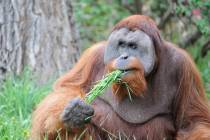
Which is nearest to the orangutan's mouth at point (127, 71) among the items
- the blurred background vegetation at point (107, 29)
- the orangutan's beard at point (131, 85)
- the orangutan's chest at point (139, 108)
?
the orangutan's beard at point (131, 85)

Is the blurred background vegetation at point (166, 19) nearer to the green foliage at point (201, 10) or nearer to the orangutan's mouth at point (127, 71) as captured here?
the green foliage at point (201, 10)

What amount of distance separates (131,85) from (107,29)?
4.97 metres

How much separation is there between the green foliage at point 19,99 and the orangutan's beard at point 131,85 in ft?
2.53

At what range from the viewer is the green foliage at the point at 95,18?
357 inches

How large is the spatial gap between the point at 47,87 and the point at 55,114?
59.3 inches

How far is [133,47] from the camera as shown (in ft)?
15.7

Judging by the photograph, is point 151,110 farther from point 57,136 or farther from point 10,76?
point 10,76

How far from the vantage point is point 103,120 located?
4883mm

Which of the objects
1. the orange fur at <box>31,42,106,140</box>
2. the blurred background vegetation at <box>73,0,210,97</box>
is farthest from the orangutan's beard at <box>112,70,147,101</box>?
the blurred background vegetation at <box>73,0,210,97</box>

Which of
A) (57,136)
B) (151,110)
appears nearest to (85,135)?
(57,136)

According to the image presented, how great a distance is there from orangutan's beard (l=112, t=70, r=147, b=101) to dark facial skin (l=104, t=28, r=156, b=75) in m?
0.12

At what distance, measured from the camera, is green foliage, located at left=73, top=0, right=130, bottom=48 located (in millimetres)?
9078

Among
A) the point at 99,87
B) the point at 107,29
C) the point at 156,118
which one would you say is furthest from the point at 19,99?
the point at 107,29

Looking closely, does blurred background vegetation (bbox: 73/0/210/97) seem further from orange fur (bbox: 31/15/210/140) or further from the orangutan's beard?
the orangutan's beard
